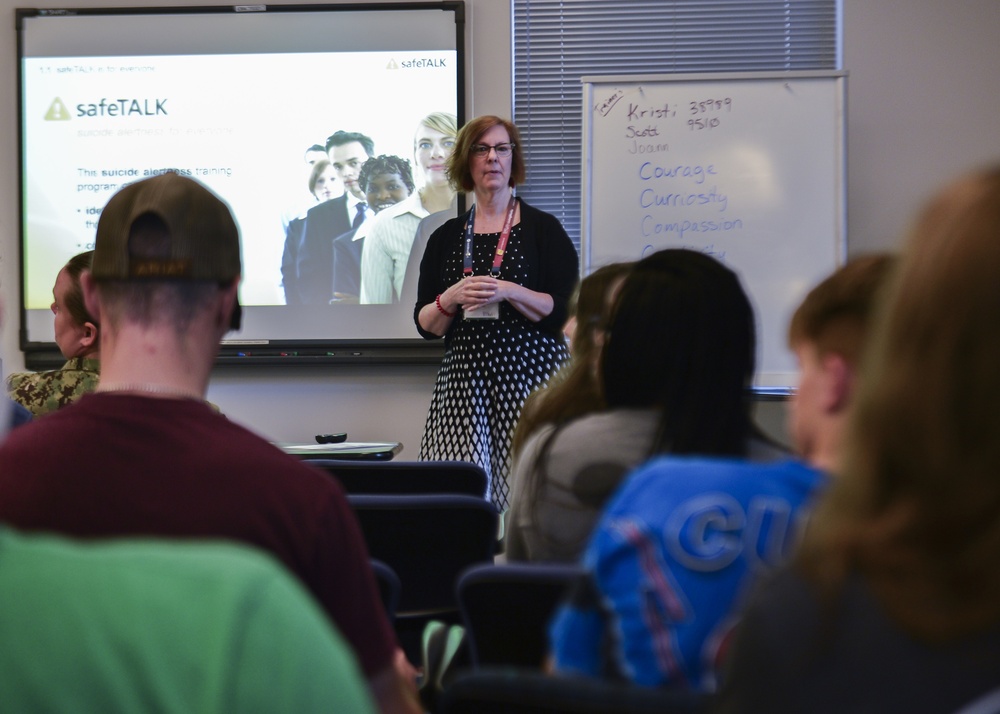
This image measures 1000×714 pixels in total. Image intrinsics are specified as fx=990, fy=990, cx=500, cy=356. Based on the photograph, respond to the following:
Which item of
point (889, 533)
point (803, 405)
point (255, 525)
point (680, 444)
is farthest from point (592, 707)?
point (680, 444)

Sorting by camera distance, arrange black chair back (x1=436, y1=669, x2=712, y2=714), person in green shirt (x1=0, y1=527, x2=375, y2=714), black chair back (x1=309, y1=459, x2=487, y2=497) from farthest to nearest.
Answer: black chair back (x1=309, y1=459, x2=487, y2=497) < black chair back (x1=436, y1=669, x2=712, y2=714) < person in green shirt (x1=0, y1=527, x2=375, y2=714)

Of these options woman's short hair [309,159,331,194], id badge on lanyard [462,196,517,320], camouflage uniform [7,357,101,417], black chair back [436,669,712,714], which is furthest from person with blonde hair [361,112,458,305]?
black chair back [436,669,712,714]

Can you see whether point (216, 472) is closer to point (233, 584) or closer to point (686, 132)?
point (233, 584)

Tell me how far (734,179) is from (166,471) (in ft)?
11.2

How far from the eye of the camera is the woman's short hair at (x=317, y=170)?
14.4ft

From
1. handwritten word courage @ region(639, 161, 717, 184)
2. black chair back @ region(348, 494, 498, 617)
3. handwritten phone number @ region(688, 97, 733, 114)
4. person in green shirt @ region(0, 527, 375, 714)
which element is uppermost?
handwritten phone number @ region(688, 97, 733, 114)

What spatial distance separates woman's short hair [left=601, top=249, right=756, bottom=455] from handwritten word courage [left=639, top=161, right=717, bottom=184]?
2658 millimetres

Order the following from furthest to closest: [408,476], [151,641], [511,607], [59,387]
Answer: [59,387], [408,476], [511,607], [151,641]

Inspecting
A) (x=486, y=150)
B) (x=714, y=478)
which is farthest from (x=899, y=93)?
(x=714, y=478)

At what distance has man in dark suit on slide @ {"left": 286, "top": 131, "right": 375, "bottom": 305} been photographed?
4.38 m

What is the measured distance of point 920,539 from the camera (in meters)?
0.61

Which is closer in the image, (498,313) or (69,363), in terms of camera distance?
(69,363)

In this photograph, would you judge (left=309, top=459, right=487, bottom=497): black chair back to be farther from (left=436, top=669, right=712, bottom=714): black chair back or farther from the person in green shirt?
the person in green shirt

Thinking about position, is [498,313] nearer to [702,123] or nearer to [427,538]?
[702,123]
